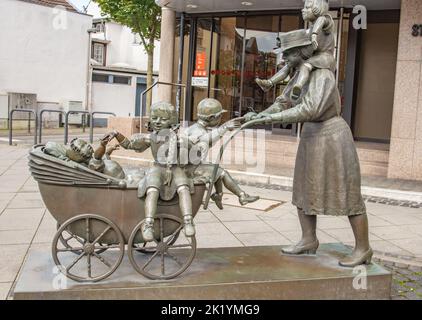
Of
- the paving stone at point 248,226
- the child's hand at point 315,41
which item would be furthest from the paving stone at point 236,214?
the child's hand at point 315,41

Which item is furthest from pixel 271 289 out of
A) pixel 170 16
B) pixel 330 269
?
pixel 170 16

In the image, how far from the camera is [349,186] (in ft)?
12.4

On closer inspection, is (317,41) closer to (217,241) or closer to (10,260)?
Result: (217,241)

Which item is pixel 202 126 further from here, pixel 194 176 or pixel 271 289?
pixel 271 289

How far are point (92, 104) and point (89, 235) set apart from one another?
82.0ft

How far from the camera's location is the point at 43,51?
2464cm

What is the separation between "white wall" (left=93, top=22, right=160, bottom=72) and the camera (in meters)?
32.3

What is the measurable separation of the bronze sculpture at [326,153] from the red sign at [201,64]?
10517mm

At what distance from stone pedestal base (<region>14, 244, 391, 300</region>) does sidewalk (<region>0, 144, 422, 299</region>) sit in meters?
0.66

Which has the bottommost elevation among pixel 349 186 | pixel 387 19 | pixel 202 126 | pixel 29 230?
pixel 29 230

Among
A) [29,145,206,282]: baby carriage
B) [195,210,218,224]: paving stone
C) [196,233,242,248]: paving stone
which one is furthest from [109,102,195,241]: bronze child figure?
[195,210,218,224]: paving stone

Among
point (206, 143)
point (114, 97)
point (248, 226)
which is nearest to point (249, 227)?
point (248, 226)

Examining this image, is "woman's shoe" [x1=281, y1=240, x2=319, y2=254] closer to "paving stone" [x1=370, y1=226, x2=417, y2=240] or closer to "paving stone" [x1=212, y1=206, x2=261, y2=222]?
"paving stone" [x1=370, y1=226, x2=417, y2=240]

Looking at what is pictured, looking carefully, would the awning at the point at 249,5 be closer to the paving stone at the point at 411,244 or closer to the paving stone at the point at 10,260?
the paving stone at the point at 411,244
